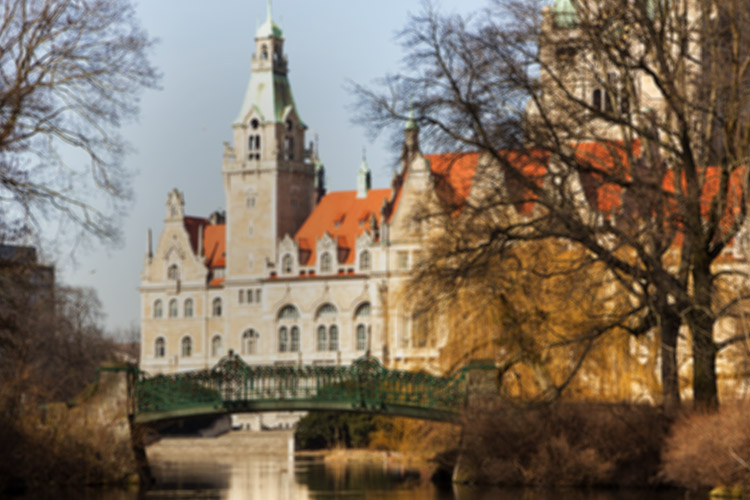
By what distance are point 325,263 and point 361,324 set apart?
15.5 ft

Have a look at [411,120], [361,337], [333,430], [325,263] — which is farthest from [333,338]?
[411,120]

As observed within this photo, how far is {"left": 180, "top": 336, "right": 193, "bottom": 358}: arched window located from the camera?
355 feet

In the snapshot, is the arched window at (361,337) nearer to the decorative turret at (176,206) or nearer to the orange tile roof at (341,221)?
the orange tile roof at (341,221)

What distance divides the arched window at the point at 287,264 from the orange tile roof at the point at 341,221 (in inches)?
28.1

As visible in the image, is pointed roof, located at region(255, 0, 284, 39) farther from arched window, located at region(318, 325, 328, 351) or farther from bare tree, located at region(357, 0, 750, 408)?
bare tree, located at region(357, 0, 750, 408)

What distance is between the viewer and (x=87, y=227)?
84.0 feet

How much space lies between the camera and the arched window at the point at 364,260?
9834 centimetres

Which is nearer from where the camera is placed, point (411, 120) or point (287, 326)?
point (411, 120)

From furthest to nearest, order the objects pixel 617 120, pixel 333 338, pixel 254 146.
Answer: pixel 254 146 → pixel 333 338 → pixel 617 120

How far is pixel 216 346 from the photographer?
4198 inches

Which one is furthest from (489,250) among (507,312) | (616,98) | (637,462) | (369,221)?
(369,221)

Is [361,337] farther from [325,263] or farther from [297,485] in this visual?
[297,485]

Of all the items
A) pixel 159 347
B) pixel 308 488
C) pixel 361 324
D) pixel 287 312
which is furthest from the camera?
pixel 159 347

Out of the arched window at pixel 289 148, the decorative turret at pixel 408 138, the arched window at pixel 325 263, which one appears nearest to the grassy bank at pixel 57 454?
the decorative turret at pixel 408 138
